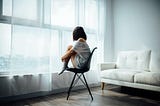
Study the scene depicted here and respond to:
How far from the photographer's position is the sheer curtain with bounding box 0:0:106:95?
A: 2441 mm

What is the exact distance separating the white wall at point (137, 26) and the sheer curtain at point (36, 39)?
3.40ft

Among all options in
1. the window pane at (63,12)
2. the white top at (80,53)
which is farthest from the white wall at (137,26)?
the white top at (80,53)

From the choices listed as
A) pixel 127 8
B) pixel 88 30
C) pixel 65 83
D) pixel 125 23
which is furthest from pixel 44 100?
pixel 127 8

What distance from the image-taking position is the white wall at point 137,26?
325 centimetres

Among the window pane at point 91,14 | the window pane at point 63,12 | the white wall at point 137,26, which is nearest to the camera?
the window pane at point 63,12

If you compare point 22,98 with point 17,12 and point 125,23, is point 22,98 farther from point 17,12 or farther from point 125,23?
point 125,23

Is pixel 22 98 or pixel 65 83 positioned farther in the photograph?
pixel 65 83

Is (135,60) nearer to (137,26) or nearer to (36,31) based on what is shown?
(137,26)

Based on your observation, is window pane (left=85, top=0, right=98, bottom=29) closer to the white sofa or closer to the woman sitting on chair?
the white sofa

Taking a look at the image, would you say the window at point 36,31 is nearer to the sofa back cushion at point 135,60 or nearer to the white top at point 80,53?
the white top at point 80,53

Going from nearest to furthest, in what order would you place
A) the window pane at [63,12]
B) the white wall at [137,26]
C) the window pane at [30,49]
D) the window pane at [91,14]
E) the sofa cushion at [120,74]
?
the window pane at [30,49], the sofa cushion at [120,74], the window pane at [63,12], the white wall at [137,26], the window pane at [91,14]

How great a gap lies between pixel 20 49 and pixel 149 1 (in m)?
2.90

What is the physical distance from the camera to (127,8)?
378cm

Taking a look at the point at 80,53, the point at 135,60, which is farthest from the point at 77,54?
the point at 135,60
